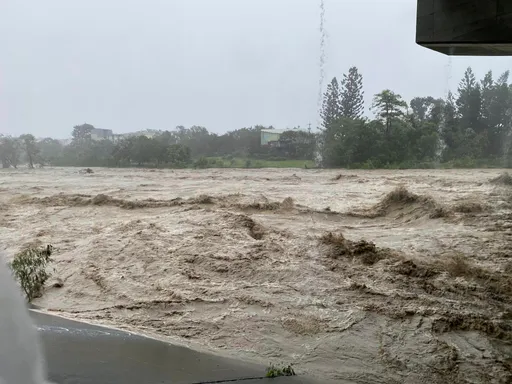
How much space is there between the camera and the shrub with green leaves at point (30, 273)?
789 centimetres

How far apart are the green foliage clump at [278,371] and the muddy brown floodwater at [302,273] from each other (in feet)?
1.03

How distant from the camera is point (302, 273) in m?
9.23

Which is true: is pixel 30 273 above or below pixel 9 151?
below

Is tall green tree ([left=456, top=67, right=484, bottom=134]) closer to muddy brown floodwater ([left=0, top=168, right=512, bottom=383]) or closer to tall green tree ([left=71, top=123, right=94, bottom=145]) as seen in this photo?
muddy brown floodwater ([left=0, top=168, right=512, bottom=383])

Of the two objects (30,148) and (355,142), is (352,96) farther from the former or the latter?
(30,148)

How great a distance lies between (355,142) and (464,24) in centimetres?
1634

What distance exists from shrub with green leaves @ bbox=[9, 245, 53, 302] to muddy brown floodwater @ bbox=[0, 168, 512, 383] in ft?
0.86

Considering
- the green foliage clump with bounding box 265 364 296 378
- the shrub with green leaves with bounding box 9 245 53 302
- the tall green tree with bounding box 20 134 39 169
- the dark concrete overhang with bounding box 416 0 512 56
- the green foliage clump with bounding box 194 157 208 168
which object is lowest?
the green foliage clump with bounding box 265 364 296 378

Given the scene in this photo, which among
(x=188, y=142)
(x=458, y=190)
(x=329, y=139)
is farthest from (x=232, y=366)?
(x=188, y=142)

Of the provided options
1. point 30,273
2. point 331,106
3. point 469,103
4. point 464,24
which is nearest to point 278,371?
point 30,273

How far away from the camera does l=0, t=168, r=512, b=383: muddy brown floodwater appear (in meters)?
6.19

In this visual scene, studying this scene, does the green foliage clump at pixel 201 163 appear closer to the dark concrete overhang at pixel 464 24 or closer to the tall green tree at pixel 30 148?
the tall green tree at pixel 30 148

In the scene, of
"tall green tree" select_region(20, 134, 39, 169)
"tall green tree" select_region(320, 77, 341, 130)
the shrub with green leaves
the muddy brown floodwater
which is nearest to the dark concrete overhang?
the muddy brown floodwater

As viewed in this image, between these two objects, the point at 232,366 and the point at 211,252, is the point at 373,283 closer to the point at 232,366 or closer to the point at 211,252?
the point at 211,252
